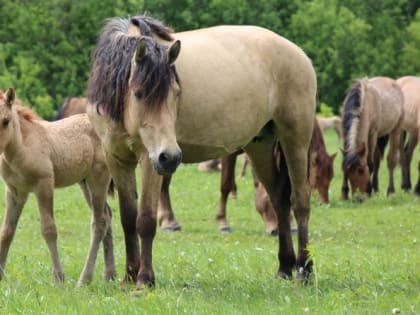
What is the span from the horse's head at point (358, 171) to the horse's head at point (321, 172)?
0.56 m

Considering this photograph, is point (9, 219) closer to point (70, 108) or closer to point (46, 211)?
point (46, 211)

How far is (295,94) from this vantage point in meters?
8.43

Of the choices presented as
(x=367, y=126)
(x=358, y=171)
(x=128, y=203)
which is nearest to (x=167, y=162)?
(x=128, y=203)

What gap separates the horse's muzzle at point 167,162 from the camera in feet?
22.3

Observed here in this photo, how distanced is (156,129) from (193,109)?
68cm

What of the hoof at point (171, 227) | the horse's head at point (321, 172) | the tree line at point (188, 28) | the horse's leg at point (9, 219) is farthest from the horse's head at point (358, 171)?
the tree line at point (188, 28)

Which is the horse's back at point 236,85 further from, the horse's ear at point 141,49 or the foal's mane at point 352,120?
the foal's mane at point 352,120

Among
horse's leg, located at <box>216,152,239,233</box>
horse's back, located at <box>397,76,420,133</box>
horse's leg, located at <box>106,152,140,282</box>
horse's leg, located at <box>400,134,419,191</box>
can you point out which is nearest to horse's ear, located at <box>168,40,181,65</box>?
horse's leg, located at <box>106,152,140,282</box>

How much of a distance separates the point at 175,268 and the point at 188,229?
19.7 feet

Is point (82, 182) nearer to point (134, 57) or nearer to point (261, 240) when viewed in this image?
point (134, 57)

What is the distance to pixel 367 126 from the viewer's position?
64.0 feet

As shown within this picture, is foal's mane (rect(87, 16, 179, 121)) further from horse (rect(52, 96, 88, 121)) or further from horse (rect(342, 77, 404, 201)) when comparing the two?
horse (rect(52, 96, 88, 121))

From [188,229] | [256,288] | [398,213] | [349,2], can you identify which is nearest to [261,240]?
[188,229]

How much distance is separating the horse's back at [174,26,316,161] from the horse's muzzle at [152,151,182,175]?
2.42ft
